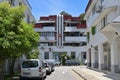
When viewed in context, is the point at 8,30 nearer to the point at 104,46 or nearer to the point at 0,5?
the point at 0,5

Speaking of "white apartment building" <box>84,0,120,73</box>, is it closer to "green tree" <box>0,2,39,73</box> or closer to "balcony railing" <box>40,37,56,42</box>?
"green tree" <box>0,2,39,73</box>

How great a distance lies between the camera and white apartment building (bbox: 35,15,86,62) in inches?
3583

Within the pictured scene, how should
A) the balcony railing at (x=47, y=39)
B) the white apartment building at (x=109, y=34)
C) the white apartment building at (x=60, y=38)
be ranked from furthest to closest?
the balcony railing at (x=47, y=39) → the white apartment building at (x=60, y=38) → the white apartment building at (x=109, y=34)

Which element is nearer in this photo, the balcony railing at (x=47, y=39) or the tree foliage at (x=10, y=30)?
the tree foliage at (x=10, y=30)

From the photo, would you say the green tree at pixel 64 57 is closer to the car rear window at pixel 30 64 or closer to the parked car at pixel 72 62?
the parked car at pixel 72 62

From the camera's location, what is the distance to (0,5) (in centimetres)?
2409

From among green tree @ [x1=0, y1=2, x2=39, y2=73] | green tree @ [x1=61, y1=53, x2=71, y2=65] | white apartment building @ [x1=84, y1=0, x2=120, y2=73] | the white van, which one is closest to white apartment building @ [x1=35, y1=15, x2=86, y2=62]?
green tree @ [x1=61, y1=53, x2=71, y2=65]

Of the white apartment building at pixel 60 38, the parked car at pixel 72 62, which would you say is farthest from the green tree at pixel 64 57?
the parked car at pixel 72 62

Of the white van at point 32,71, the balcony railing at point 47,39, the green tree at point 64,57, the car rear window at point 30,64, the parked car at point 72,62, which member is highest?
the balcony railing at point 47,39

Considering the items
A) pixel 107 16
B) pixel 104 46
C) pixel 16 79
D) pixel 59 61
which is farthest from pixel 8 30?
pixel 59 61

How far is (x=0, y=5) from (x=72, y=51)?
67.8 m

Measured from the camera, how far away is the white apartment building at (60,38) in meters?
91.0

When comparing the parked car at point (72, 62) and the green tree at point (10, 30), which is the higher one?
the green tree at point (10, 30)

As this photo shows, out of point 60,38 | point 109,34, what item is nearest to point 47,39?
point 60,38
